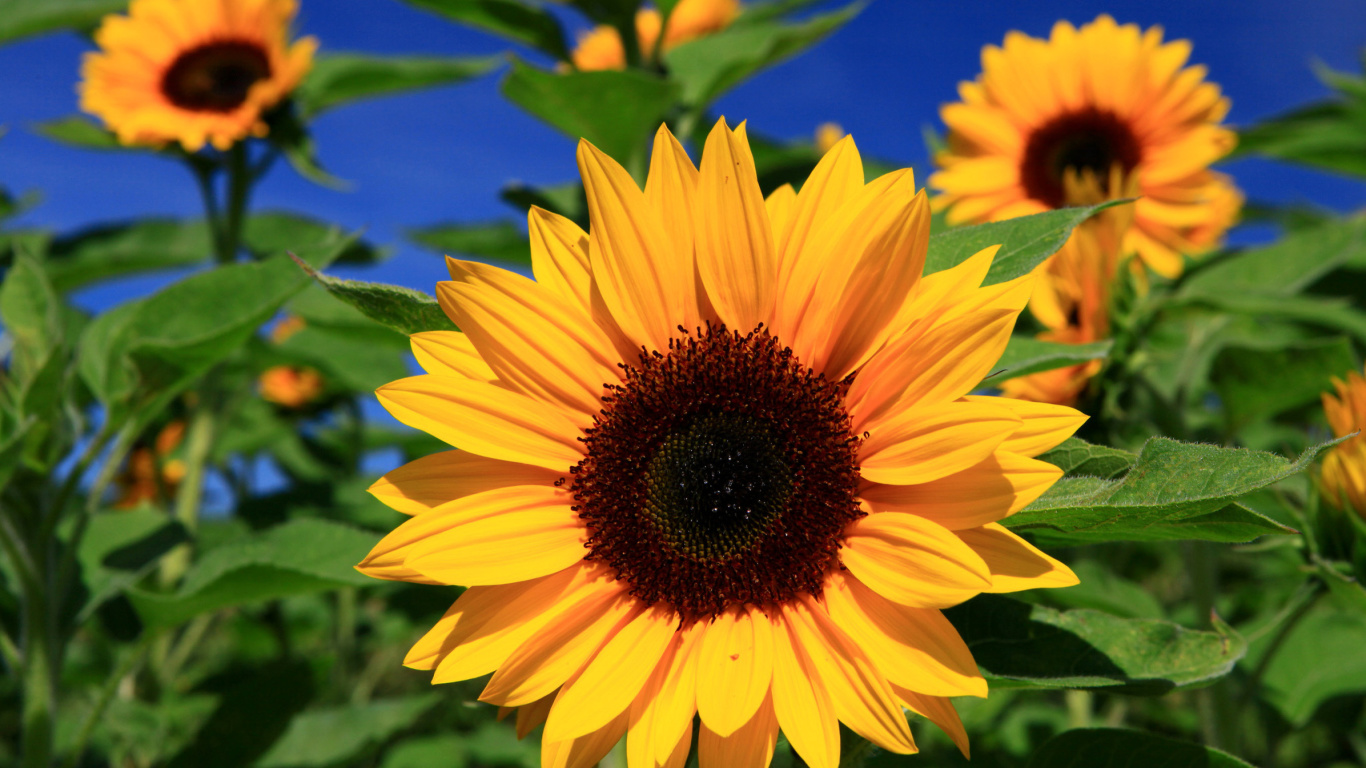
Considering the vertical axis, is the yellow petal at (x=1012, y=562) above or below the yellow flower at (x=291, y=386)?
below

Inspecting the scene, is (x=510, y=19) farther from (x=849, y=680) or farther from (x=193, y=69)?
(x=849, y=680)

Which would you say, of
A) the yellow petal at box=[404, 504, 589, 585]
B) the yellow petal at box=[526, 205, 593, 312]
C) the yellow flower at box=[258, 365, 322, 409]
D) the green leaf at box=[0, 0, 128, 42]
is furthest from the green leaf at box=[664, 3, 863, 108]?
the yellow flower at box=[258, 365, 322, 409]

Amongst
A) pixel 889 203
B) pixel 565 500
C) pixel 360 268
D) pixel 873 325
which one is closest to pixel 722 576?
pixel 565 500

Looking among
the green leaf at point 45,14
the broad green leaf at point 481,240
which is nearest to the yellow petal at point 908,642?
the broad green leaf at point 481,240

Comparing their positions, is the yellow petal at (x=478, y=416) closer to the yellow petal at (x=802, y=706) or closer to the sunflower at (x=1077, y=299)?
the yellow petal at (x=802, y=706)

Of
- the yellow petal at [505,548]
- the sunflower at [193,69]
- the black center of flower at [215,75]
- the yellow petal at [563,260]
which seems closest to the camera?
the yellow petal at [505,548]

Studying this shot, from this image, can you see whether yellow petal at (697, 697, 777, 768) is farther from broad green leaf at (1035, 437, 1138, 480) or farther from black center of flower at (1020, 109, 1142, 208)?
black center of flower at (1020, 109, 1142, 208)

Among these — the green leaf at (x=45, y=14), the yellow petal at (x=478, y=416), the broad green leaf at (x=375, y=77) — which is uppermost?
the green leaf at (x=45, y=14)
